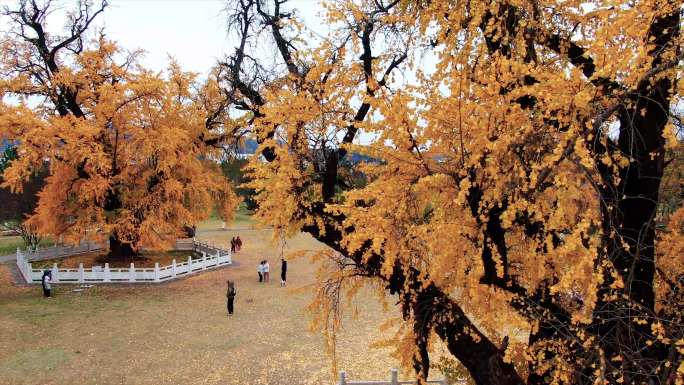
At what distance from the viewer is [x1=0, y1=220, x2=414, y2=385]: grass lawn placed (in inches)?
432

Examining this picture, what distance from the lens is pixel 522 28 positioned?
5.18 m

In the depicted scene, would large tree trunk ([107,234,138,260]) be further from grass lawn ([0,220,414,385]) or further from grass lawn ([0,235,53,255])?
grass lawn ([0,235,53,255])

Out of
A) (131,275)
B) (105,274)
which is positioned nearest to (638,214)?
(131,275)

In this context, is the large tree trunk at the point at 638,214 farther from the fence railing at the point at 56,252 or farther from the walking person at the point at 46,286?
the fence railing at the point at 56,252

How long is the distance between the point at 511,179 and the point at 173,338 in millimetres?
11917

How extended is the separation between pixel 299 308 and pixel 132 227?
8710 mm

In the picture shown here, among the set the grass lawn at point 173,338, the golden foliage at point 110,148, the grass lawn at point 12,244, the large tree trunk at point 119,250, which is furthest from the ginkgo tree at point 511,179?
the grass lawn at point 12,244

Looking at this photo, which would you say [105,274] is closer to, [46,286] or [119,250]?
[46,286]

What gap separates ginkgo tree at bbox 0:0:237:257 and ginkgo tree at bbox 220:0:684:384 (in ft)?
48.5

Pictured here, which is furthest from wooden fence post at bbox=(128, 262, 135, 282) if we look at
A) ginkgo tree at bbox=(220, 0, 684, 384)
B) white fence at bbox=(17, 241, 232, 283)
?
ginkgo tree at bbox=(220, 0, 684, 384)

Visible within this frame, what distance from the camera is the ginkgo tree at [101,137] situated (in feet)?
60.8

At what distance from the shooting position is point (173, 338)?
13.3 meters

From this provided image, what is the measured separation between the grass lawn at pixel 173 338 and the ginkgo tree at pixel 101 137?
326 centimetres

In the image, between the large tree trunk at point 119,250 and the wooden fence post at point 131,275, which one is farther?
the large tree trunk at point 119,250
